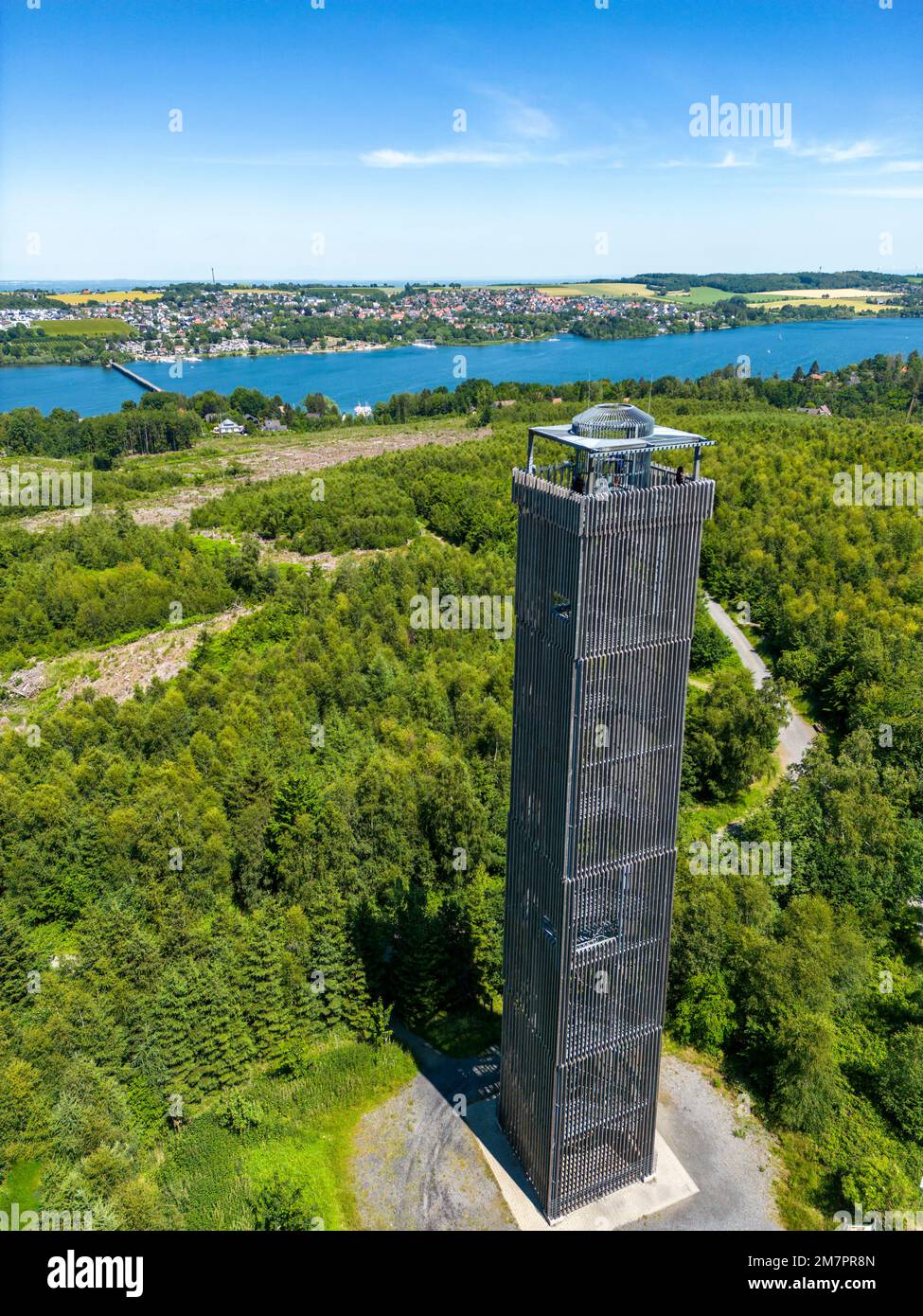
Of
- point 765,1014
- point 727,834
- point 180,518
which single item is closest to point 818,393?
point 180,518

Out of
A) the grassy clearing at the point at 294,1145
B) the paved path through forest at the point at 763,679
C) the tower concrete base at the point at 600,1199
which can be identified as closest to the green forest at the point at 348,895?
the grassy clearing at the point at 294,1145

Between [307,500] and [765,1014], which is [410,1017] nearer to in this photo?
[765,1014]

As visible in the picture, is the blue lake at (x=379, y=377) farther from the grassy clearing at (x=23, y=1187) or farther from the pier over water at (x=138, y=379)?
the grassy clearing at (x=23, y=1187)

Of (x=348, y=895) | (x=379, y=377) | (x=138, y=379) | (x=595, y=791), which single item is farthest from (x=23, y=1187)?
(x=379, y=377)

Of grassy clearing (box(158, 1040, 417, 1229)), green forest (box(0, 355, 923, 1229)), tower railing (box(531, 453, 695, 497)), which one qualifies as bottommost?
grassy clearing (box(158, 1040, 417, 1229))

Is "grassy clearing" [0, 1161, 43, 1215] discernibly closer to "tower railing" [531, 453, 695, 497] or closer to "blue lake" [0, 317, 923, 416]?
"tower railing" [531, 453, 695, 497]

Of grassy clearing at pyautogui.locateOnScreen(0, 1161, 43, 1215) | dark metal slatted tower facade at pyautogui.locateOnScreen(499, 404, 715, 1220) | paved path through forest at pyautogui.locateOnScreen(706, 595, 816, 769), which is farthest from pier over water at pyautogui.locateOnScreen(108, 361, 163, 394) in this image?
dark metal slatted tower facade at pyautogui.locateOnScreen(499, 404, 715, 1220)
